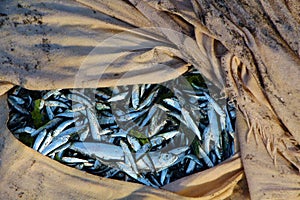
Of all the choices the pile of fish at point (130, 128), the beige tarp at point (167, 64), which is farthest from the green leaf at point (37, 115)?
the beige tarp at point (167, 64)

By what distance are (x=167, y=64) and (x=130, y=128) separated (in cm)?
38

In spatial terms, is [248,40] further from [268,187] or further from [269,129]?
[268,187]

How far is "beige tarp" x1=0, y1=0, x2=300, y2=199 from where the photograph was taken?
275 cm

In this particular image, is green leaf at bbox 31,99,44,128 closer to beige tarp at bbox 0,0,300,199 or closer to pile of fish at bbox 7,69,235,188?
pile of fish at bbox 7,69,235,188

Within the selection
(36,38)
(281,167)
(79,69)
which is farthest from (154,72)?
(281,167)

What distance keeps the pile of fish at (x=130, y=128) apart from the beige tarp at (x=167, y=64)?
0.07 m

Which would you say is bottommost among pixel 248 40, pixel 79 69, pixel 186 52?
pixel 79 69

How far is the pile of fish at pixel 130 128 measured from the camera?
2871 mm

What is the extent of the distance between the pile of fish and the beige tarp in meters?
0.07

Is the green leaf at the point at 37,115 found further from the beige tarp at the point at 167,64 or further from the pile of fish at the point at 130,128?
the beige tarp at the point at 167,64

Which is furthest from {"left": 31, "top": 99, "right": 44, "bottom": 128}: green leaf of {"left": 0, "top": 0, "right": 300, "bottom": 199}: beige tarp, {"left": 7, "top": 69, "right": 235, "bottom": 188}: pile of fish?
{"left": 0, "top": 0, "right": 300, "bottom": 199}: beige tarp

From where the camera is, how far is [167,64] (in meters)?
2.89

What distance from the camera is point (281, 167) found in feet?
9.45

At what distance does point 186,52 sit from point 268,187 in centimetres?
80
